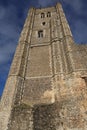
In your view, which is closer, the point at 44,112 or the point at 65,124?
the point at 65,124

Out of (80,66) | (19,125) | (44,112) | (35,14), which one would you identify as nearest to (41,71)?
(80,66)

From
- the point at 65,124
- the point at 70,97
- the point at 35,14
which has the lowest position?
the point at 65,124

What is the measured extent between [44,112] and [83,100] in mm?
2538

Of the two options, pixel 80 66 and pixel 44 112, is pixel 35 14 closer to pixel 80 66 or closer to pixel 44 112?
pixel 80 66

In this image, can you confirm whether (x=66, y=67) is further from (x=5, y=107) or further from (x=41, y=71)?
(x=5, y=107)

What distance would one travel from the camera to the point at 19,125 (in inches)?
458

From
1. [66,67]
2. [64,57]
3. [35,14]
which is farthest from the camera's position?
[35,14]

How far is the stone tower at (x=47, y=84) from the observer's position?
38.4ft

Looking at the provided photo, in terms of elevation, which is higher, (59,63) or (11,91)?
(59,63)

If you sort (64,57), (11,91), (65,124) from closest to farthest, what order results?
(65,124) < (11,91) < (64,57)

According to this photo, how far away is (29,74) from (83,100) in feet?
18.3

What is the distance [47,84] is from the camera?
48.6 ft

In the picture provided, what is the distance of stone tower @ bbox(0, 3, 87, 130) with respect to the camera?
38.4 feet

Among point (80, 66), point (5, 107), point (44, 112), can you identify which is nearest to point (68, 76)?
point (80, 66)
